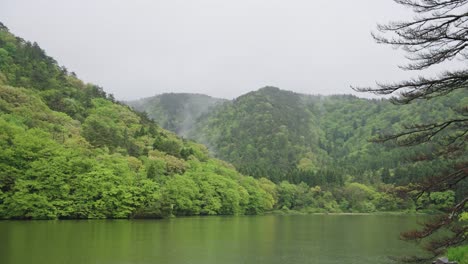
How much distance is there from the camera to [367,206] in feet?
408

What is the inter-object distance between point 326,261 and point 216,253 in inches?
286

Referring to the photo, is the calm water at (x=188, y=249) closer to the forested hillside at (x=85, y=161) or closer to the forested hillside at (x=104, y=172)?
the forested hillside at (x=104, y=172)

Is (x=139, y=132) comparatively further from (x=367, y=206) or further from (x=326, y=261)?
(x=326, y=261)

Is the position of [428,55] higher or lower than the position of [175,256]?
higher

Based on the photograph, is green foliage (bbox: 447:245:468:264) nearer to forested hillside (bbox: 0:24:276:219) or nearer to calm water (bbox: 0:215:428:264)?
calm water (bbox: 0:215:428:264)

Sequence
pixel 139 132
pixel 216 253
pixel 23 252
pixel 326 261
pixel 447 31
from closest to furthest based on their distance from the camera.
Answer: pixel 447 31
pixel 23 252
pixel 326 261
pixel 216 253
pixel 139 132

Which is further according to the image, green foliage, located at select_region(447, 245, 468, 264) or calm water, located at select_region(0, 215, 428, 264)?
calm water, located at select_region(0, 215, 428, 264)

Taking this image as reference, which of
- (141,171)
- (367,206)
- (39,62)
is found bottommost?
(367,206)

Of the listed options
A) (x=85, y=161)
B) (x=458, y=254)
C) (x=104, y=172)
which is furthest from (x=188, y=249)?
(x=85, y=161)

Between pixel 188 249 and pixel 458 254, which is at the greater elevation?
pixel 458 254

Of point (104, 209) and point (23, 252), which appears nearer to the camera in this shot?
point (23, 252)

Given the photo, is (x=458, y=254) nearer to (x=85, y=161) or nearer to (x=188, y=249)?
(x=188, y=249)

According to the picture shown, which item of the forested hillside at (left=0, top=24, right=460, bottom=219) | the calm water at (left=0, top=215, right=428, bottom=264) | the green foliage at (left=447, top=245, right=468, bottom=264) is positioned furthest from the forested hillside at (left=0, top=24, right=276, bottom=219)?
the green foliage at (left=447, top=245, right=468, bottom=264)

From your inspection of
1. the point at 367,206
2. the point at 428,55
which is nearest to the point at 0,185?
the point at 428,55
